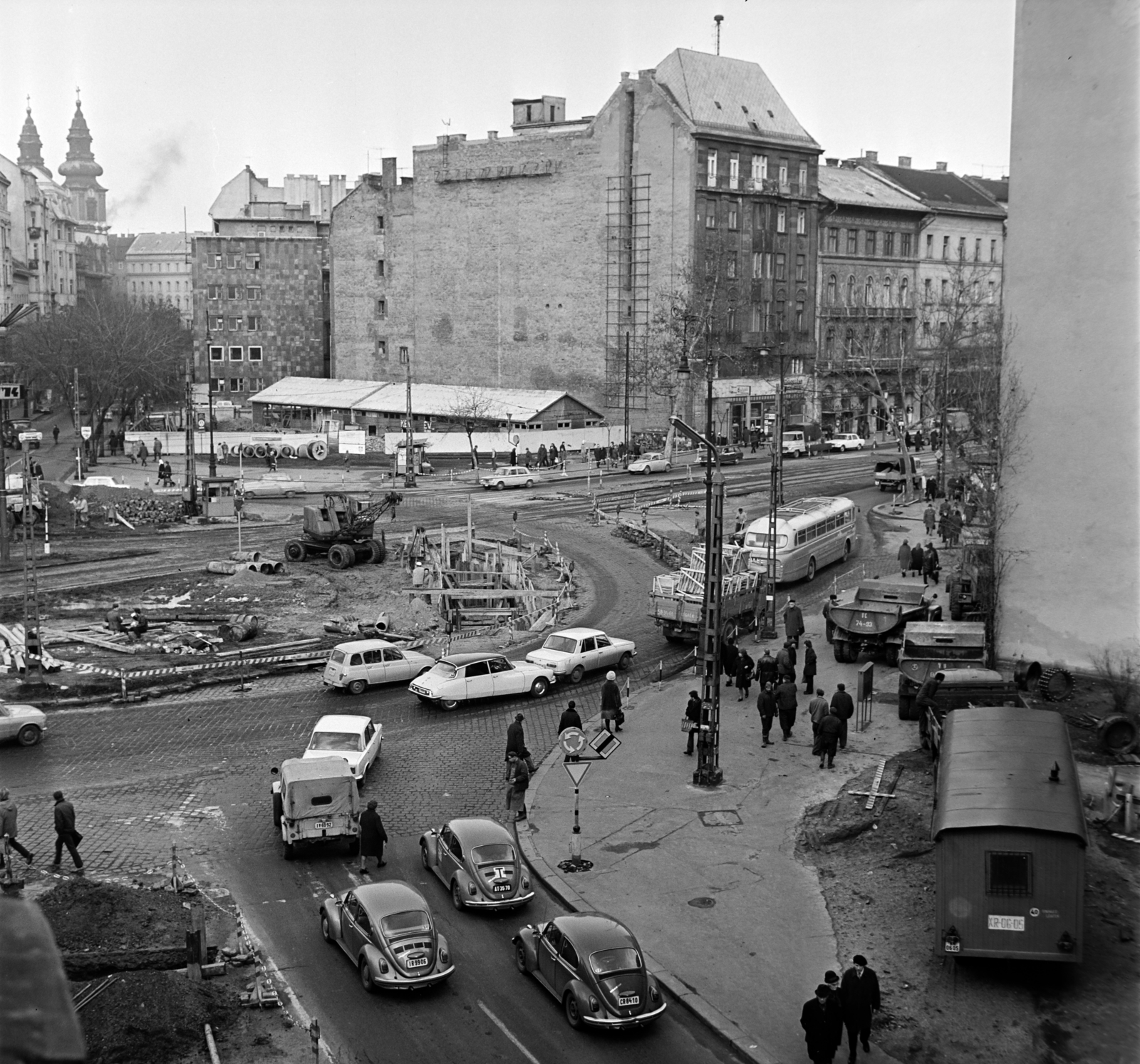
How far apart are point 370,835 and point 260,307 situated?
325 ft

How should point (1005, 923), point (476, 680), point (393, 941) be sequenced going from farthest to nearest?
point (476, 680)
point (393, 941)
point (1005, 923)

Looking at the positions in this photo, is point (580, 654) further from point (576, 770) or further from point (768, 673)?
point (576, 770)

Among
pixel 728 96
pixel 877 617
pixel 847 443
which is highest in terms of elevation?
pixel 728 96

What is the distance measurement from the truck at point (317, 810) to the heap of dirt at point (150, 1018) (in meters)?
5.30

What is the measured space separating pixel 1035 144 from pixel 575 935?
68.7 feet

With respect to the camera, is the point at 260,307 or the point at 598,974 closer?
the point at 598,974

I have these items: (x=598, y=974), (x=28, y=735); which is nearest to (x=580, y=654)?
(x=28, y=735)

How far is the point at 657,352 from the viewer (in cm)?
8488

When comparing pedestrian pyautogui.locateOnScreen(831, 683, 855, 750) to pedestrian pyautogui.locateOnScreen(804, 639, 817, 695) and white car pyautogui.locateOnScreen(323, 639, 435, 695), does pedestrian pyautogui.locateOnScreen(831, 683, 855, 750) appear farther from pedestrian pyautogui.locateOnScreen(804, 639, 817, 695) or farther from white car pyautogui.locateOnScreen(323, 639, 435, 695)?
white car pyautogui.locateOnScreen(323, 639, 435, 695)

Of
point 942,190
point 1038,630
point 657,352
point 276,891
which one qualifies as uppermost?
point 942,190

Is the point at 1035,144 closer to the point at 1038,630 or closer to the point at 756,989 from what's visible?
the point at 1038,630

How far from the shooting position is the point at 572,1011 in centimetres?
1562

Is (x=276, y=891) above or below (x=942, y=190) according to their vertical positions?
below

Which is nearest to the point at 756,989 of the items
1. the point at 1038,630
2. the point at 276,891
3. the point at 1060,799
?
the point at 1060,799
